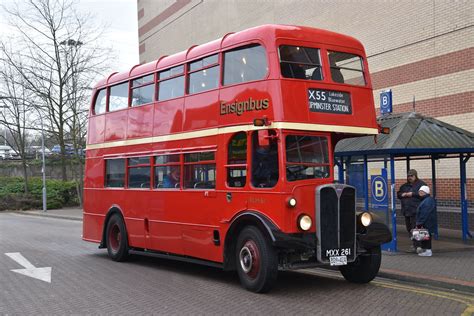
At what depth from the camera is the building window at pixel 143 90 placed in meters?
10.6

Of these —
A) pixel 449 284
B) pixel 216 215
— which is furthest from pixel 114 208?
pixel 449 284

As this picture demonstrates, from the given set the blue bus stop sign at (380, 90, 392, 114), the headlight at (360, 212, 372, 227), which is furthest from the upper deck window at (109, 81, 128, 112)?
the blue bus stop sign at (380, 90, 392, 114)

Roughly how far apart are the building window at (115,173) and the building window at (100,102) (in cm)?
134

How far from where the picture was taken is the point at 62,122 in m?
32.0

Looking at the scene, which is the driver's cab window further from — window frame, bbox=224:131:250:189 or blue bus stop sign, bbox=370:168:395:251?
blue bus stop sign, bbox=370:168:395:251

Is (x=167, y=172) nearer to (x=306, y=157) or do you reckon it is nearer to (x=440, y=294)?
(x=306, y=157)

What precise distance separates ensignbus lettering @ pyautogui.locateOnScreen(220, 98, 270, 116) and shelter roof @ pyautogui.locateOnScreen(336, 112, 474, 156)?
3.98 m

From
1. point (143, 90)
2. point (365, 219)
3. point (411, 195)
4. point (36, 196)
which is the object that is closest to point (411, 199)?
point (411, 195)

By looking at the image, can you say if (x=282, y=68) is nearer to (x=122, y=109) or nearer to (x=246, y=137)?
(x=246, y=137)

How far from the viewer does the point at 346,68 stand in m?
8.60

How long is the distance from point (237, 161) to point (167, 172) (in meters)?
2.28

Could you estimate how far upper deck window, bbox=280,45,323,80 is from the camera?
306 inches

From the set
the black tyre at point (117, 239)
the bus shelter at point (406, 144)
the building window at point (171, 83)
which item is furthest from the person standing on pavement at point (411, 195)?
the black tyre at point (117, 239)

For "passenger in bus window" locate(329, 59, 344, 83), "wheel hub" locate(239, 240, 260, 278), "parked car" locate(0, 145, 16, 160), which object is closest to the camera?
"wheel hub" locate(239, 240, 260, 278)
